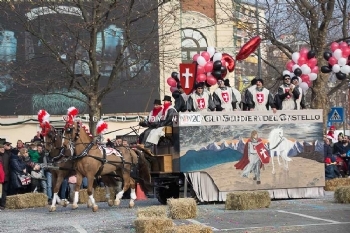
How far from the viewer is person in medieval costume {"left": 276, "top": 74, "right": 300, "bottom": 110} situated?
20.1m

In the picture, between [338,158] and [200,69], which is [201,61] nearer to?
[200,69]

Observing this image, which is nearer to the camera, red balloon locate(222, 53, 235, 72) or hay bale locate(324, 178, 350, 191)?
red balloon locate(222, 53, 235, 72)

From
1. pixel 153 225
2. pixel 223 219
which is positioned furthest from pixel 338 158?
pixel 153 225

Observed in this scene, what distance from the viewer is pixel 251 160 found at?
19328mm

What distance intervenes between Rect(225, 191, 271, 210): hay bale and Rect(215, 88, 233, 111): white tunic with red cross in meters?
2.89

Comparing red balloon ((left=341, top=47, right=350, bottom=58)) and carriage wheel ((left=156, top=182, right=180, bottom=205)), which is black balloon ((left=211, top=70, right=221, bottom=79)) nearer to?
carriage wheel ((left=156, top=182, right=180, bottom=205))

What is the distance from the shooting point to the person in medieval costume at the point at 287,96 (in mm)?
20083

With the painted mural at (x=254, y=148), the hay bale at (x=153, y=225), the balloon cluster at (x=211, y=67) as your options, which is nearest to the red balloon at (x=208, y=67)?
the balloon cluster at (x=211, y=67)

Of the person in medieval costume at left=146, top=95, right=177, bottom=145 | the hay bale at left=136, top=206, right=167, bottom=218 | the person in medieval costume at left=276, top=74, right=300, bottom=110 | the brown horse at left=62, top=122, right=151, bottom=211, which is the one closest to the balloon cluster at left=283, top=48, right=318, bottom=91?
the person in medieval costume at left=276, top=74, right=300, bottom=110

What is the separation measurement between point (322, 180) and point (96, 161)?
5.60 meters

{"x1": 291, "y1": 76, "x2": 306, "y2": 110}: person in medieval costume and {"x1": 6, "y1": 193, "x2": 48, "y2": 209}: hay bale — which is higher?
{"x1": 291, "y1": 76, "x2": 306, "y2": 110}: person in medieval costume

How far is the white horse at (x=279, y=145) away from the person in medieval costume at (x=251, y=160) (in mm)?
340

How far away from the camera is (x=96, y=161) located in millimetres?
19250

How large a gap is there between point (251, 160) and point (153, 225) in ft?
23.4
